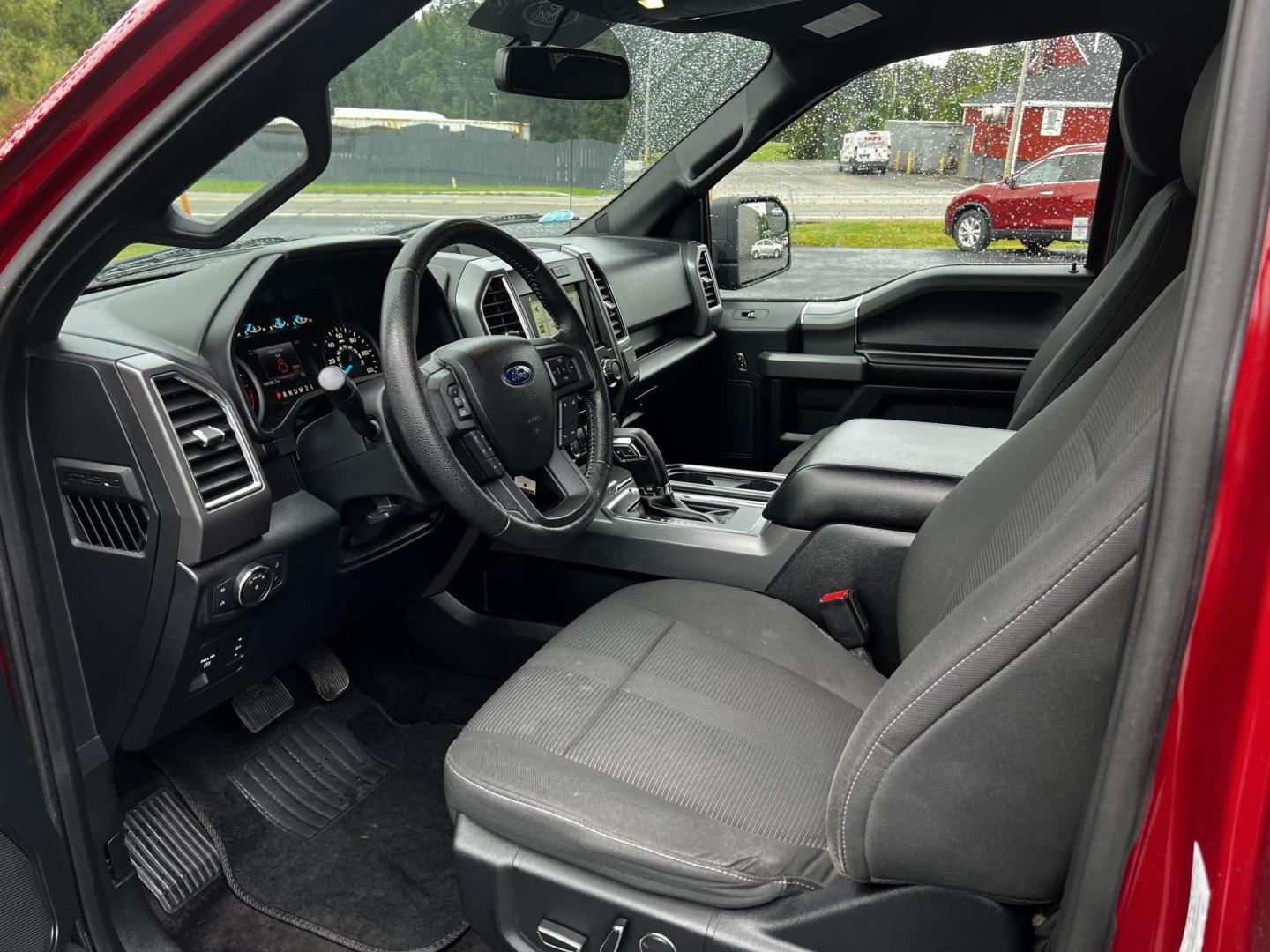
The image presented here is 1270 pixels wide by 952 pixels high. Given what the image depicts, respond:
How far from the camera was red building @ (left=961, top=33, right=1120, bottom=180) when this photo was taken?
267 cm

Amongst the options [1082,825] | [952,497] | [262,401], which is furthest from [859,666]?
[262,401]

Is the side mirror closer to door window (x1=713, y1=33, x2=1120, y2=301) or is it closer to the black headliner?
door window (x1=713, y1=33, x2=1120, y2=301)

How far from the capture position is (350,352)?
6.29ft

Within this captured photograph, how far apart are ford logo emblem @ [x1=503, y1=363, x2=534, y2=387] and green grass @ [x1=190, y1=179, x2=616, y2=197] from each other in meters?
0.42

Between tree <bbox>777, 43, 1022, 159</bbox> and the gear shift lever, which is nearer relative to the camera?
the gear shift lever

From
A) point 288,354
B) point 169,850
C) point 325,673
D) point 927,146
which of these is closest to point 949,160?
point 927,146

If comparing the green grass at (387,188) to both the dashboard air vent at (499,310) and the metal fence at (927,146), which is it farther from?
the metal fence at (927,146)

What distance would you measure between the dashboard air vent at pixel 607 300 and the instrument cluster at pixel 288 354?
0.98 m

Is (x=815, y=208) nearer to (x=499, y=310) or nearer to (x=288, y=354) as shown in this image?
(x=499, y=310)

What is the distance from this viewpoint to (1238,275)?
1.99ft

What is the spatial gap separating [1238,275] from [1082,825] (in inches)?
17.5

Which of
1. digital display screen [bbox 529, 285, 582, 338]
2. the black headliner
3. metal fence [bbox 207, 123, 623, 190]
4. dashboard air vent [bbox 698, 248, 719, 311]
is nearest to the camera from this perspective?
the black headliner

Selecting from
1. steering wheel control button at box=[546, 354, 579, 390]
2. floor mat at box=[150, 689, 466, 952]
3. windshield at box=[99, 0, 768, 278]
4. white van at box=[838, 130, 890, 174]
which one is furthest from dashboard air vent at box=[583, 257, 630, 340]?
floor mat at box=[150, 689, 466, 952]

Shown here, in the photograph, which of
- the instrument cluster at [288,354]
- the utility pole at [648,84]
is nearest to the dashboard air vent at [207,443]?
the instrument cluster at [288,354]
